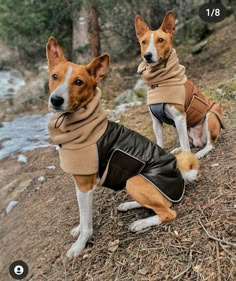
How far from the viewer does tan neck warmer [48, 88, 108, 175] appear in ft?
9.86

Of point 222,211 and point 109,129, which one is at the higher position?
point 109,129

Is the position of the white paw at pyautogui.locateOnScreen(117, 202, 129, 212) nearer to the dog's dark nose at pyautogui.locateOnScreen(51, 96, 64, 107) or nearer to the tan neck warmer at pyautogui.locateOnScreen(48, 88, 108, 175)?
the tan neck warmer at pyautogui.locateOnScreen(48, 88, 108, 175)

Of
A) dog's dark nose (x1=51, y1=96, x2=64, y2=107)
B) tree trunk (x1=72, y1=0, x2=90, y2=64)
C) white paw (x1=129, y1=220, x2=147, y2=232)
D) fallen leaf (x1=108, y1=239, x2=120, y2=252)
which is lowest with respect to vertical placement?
tree trunk (x1=72, y1=0, x2=90, y2=64)

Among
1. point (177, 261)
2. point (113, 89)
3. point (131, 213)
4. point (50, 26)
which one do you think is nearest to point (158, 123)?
point (131, 213)

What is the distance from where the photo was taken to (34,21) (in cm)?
970

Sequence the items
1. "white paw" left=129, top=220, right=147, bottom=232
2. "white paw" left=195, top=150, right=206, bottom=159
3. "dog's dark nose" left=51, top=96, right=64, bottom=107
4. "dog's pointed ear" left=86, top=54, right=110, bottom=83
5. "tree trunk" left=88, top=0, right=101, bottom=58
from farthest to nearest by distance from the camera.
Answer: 1. "tree trunk" left=88, top=0, right=101, bottom=58
2. "white paw" left=195, top=150, right=206, bottom=159
3. "white paw" left=129, top=220, right=147, bottom=232
4. "dog's pointed ear" left=86, top=54, right=110, bottom=83
5. "dog's dark nose" left=51, top=96, right=64, bottom=107

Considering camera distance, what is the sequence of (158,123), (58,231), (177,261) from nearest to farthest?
(177,261) → (58,231) → (158,123)

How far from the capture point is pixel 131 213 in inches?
141

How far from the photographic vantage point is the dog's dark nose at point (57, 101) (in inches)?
110

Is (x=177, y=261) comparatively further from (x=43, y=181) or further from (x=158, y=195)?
(x=43, y=181)

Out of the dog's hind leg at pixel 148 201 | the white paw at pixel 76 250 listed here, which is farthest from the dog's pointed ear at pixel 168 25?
the white paw at pixel 76 250

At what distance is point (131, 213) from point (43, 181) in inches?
82.2

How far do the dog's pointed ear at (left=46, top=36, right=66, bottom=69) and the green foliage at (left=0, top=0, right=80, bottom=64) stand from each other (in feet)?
21.2

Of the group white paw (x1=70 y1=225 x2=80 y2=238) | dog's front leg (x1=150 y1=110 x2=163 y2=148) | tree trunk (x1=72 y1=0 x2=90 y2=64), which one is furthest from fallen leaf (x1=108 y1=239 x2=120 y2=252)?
tree trunk (x1=72 y1=0 x2=90 y2=64)
